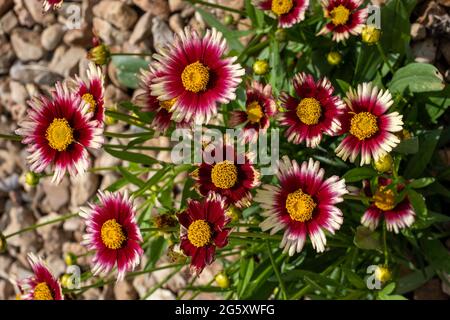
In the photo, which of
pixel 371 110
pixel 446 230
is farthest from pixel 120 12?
pixel 446 230

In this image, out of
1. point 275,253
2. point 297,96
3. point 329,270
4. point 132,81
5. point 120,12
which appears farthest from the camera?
point 120,12

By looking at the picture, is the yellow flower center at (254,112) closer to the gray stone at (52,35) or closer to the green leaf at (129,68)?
the green leaf at (129,68)

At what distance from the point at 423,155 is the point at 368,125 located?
1.15ft

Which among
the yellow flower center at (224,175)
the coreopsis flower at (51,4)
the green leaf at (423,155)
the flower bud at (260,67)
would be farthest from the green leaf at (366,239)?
the coreopsis flower at (51,4)

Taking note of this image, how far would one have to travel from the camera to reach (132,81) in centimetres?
245

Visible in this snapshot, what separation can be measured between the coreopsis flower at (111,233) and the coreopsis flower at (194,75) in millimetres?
294

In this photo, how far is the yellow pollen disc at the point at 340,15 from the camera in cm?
191

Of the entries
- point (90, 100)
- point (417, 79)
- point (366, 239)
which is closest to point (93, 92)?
point (90, 100)

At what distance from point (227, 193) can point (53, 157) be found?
0.50 metres

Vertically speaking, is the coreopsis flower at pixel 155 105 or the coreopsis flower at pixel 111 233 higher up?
the coreopsis flower at pixel 155 105

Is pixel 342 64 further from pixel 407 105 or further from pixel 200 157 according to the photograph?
pixel 200 157

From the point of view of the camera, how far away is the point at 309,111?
1713mm

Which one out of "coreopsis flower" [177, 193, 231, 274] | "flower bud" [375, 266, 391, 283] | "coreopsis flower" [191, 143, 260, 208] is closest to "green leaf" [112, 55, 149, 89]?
"coreopsis flower" [191, 143, 260, 208]

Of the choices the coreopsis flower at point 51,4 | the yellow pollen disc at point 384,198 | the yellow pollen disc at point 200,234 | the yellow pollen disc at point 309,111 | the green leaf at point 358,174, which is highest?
the coreopsis flower at point 51,4
